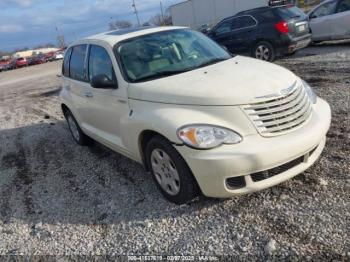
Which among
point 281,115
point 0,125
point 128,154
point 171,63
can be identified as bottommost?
point 0,125

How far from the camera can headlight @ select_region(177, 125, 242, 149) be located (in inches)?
133

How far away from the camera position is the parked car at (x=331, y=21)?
1212cm

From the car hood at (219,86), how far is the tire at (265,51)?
7477mm

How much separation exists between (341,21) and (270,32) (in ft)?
8.40

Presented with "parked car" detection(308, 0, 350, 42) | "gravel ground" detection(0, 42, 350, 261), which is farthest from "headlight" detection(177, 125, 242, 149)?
"parked car" detection(308, 0, 350, 42)

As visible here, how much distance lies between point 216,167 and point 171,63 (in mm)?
1674

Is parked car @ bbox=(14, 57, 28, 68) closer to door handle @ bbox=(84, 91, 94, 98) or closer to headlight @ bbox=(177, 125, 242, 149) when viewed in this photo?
door handle @ bbox=(84, 91, 94, 98)

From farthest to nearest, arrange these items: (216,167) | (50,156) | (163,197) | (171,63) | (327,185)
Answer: (50,156)
(171,63)
(163,197)
(327,185)
(216,167)

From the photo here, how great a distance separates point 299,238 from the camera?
315 cm

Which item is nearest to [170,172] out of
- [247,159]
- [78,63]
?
[247,159]

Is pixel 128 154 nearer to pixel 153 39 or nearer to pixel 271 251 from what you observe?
pixel 153 39

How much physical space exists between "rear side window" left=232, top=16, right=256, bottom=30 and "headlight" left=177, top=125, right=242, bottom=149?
940 cm

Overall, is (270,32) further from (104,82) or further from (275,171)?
(275,171)

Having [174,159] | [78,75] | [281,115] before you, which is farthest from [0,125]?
[281,115]
